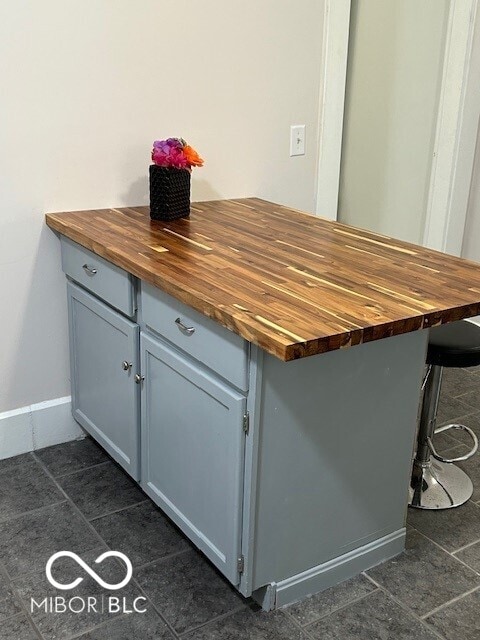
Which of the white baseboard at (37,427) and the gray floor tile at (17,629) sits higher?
the white baseboard at (37,427)

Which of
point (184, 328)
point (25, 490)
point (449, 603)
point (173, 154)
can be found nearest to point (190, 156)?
point (173, 154)

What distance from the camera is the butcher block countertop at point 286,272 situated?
1.57 m

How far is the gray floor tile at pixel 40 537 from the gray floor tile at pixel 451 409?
1480 mm

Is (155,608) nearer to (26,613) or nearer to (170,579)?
(170,579)

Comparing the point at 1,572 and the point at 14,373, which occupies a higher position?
the point at 14,373

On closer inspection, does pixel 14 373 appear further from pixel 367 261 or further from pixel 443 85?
pixel 443 85

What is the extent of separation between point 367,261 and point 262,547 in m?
0.84

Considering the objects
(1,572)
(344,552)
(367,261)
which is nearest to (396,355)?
(367,261)

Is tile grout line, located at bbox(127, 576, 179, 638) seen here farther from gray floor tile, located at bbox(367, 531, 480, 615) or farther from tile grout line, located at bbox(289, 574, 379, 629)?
gray floor tile, located at bbox(367, 531, 480, 615)

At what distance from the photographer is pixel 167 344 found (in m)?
1.99

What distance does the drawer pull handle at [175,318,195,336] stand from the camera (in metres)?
1.82

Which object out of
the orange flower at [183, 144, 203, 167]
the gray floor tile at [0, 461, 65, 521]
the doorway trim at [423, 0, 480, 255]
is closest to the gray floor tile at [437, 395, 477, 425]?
the doorway trim at [423, 0, 480, 255]

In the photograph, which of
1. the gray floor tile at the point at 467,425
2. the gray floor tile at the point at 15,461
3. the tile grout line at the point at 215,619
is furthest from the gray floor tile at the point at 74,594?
the gray floor tile at the point at 467,425

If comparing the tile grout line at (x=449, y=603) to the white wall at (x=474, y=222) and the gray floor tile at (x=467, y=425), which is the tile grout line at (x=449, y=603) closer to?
the gray floor tile at (x=467, y=425)
